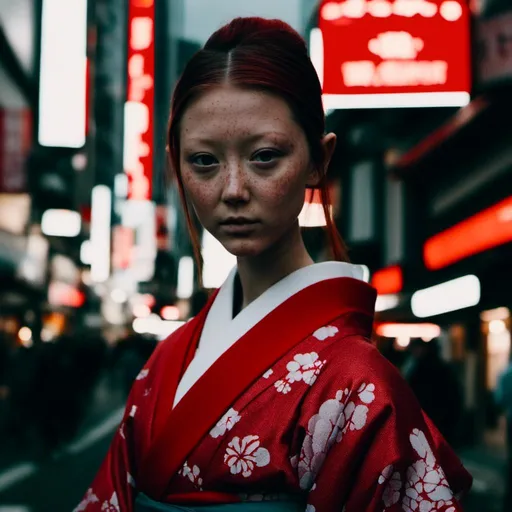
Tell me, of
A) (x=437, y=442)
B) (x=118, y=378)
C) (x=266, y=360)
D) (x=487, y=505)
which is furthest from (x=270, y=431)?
(x=118, y=378)

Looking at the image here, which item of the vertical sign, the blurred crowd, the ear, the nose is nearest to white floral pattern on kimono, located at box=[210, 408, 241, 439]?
the nose

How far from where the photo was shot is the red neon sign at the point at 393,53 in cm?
664

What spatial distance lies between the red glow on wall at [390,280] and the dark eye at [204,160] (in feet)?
52.3

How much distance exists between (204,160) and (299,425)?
0.60 m

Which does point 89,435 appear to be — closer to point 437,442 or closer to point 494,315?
point 494,315

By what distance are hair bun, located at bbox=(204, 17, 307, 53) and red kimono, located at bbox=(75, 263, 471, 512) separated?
1.69 ft

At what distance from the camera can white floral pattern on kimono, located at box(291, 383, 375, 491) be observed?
5.12 ft

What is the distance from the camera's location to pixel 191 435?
169 cm

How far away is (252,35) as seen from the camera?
70.3 inches

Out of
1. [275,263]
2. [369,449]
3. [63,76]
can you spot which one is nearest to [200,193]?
[275,263]

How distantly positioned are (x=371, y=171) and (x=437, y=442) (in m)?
20.9

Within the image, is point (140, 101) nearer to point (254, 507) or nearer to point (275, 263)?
point (275, 263)

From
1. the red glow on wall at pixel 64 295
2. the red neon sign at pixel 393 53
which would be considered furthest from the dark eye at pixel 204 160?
the red glow on wall at pixel 64 295

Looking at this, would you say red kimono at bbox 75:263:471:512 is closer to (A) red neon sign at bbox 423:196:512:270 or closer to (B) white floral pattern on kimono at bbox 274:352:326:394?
(B) white floral pattern on kimono at bbox 274:352:326:394
